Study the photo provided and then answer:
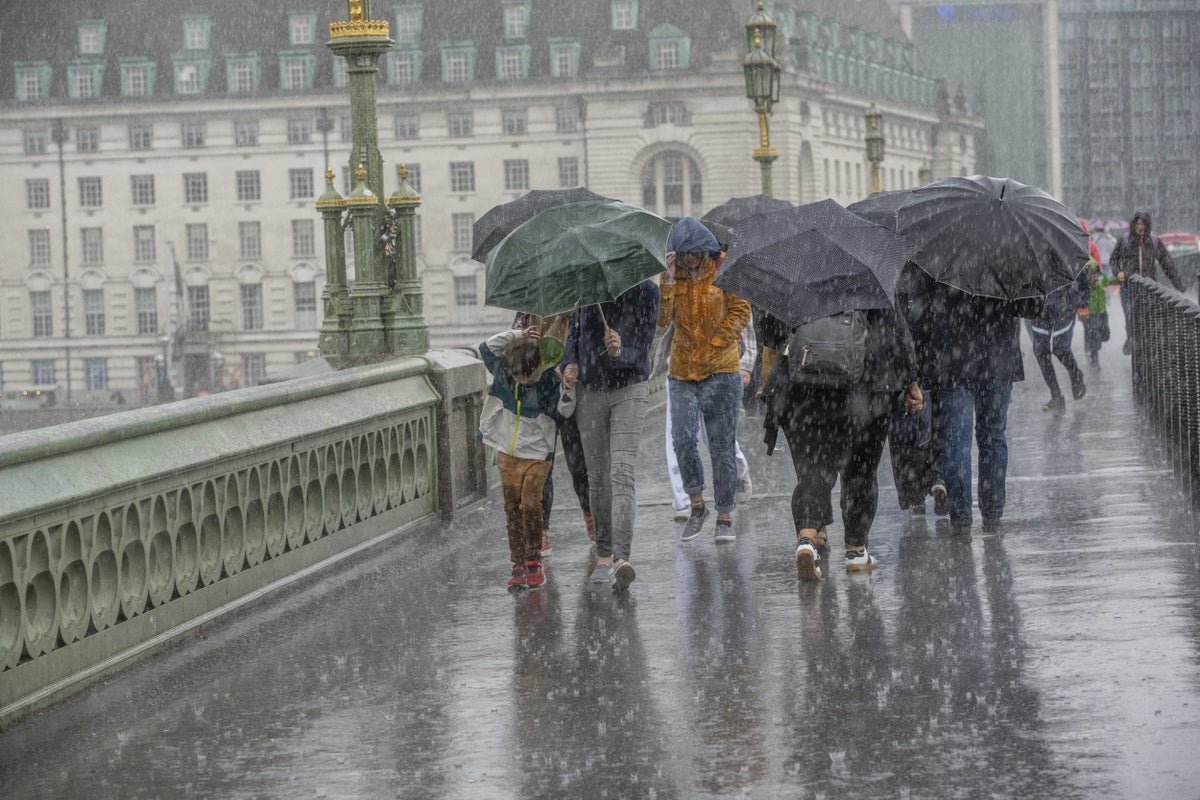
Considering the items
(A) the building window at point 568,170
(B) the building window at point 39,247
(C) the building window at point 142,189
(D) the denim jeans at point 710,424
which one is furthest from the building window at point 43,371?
(D) the denim jeans at point 710,424

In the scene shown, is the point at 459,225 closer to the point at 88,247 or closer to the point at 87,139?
the point at 88,247

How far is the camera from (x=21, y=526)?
7.30 meters

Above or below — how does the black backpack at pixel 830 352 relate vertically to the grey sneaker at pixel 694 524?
above

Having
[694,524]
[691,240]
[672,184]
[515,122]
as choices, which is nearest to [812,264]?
[691,240]

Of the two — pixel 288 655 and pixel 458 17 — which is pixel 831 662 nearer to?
pixel 288 655

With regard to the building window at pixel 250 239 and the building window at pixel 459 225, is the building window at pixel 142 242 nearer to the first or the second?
the building window at pixel 250 239

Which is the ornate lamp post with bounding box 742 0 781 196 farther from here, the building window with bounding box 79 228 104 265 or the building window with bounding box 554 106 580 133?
the building window with bounding box 79 228 104 265

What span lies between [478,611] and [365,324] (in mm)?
4894

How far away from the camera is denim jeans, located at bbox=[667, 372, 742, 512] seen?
11.7 meters

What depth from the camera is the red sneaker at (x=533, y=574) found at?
10.2 meters

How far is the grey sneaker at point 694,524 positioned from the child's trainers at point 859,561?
1728 mm

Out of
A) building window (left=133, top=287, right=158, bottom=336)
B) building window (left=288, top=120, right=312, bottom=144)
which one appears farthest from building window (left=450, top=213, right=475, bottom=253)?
building window (left=133, top=287, right=158, bottom=336)

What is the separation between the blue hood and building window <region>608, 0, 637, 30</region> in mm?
94297

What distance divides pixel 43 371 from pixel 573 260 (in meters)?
102
